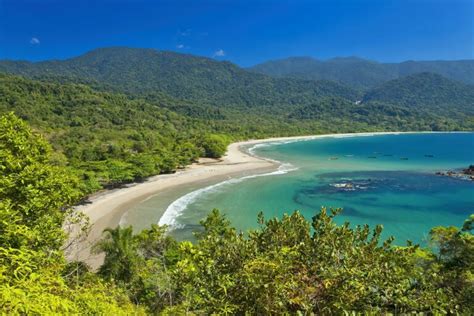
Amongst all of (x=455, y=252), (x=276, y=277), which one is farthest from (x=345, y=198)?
(x=276, y=277)

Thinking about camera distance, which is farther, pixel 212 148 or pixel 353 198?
pixel 212 148

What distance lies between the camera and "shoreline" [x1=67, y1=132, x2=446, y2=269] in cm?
2815

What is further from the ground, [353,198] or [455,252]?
[455,252]

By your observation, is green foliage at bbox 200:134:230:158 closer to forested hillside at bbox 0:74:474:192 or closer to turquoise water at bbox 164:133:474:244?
forested hillside at bbox 0:74:474:192

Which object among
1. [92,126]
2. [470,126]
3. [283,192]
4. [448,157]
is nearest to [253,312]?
[283,192]

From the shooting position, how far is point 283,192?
4941cm

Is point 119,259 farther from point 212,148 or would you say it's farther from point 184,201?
point 212,148

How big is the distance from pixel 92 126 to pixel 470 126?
211020 mm

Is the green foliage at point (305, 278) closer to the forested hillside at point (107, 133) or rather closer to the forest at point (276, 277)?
the forest at point (276, 277)

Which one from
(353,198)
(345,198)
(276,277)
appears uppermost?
(276,277)

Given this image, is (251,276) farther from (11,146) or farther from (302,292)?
(11,146)

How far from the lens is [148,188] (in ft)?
155

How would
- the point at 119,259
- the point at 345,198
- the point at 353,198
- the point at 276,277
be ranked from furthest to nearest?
the point at 353,198 → the point at 345,198 → the point at 119,259 → the point at 276,277

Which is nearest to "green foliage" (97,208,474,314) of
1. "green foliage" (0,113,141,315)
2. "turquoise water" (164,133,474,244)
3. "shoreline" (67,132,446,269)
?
"green foliage" (0,113,141,315)
